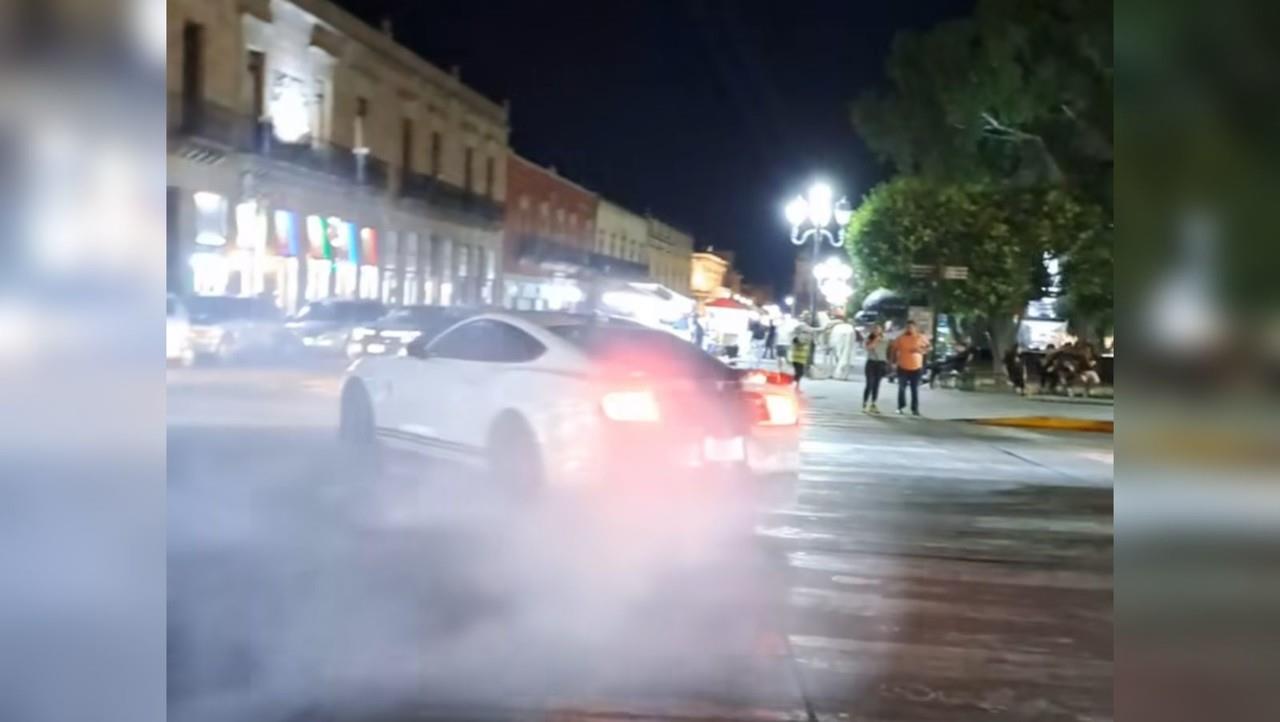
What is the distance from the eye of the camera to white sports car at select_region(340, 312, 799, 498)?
29.7ft

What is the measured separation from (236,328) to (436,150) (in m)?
1.99

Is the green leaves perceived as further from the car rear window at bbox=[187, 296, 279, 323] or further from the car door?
the car rear window at bbox=[187, 296, 279, 323]

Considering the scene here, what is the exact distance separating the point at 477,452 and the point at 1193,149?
6609 mm

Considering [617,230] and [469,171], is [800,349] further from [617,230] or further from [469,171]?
[469,171]

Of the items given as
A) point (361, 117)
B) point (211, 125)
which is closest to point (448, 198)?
point (361, 117)

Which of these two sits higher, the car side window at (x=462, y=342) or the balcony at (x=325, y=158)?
the balcony at (x=325, y=158)

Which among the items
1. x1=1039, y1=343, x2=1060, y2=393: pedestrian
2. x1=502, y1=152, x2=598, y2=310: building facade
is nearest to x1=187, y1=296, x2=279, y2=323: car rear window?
x1=502, y1=152, x2=598, y2=310: building facade

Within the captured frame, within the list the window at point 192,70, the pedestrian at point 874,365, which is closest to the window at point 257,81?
the window at point 192,70

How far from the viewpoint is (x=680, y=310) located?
1283 cm

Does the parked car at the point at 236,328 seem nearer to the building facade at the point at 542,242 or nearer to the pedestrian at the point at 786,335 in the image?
the building facade at the point at 542,242

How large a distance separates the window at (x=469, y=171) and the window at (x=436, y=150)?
20cm

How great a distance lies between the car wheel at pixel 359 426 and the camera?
1034 centimetres

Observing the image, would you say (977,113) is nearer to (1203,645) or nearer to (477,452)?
(477,452)

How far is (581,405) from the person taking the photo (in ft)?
30.0
